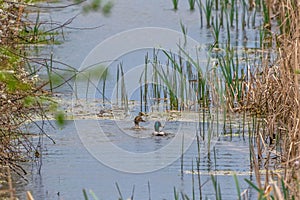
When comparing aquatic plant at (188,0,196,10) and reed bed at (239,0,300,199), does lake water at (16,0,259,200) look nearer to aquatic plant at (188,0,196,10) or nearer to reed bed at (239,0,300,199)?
reed bed at (239,0,300,199)

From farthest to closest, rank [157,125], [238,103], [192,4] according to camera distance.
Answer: [192,4], [238,103], [157,125]

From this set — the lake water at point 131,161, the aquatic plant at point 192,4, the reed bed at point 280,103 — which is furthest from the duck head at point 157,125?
the aquatic plant at point 192,4

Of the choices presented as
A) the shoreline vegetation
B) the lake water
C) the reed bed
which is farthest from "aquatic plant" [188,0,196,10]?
the reed bed

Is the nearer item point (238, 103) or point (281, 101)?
point (281, 101)

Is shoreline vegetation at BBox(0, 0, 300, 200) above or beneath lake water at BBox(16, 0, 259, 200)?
above

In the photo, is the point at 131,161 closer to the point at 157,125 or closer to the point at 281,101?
the point at 157,125

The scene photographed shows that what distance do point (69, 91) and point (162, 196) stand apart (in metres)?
2.62

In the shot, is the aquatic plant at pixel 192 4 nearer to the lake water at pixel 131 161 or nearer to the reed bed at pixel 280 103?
the lake water at pixel 131 161

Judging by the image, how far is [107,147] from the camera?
227 inches

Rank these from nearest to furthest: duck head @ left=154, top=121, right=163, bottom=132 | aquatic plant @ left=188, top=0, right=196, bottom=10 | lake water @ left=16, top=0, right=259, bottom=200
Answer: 1. lake water @ left=16, top=0, right=259, bottom=200
2. duck head @ left=154, top=121, right=163, bottom=132
3. aquatic plant @ left=188, top=0, right=196, bottom=10

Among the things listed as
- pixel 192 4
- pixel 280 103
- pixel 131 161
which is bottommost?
pixel 131 161

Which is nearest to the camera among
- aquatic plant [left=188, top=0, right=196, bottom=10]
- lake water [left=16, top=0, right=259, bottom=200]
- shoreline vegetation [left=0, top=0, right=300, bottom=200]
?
shoreline vegetation [left=0, top=0, right=300, bottom=200]

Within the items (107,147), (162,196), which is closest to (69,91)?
(107,147)

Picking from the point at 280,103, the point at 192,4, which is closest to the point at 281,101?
the point at 280,103
